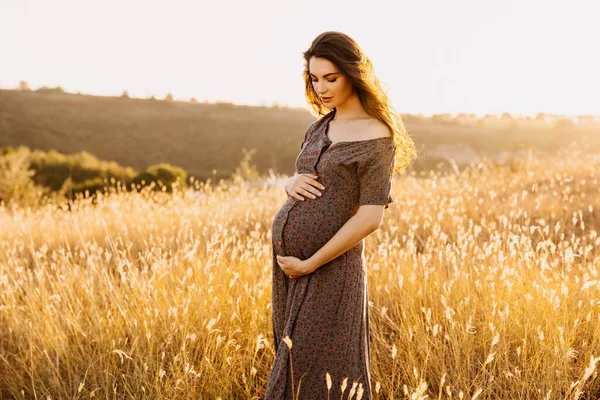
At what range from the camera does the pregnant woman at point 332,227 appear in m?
2.27

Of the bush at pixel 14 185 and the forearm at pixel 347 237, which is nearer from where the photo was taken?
the forearm at pixel 347 237

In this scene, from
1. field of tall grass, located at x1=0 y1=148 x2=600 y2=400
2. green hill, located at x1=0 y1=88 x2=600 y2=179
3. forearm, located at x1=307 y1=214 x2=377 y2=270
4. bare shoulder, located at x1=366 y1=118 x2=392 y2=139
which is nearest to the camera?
forearm, located at x1=307 y1=214 x2=377 y2=270

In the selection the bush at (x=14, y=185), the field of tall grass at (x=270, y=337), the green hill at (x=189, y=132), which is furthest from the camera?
the green hill at (x=189, y=132)

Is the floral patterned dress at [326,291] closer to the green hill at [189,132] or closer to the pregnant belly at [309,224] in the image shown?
the pregnant belly at [309,224]

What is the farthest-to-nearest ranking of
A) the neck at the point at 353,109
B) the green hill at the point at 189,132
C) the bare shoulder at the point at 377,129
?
the green hill at the point at 189,132 < the neck at the point at 353,109 < the bare shoulder at the point at 377,129

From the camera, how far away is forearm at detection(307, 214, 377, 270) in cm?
217

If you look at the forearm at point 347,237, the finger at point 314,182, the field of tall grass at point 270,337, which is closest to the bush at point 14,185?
the field of tall grass at point 270,337

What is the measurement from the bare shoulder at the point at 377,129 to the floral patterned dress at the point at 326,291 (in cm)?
3

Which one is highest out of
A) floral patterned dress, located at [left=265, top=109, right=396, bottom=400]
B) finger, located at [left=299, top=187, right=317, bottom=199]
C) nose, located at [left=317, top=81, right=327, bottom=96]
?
nose, located at [left=317, top=81, right=327, bottom=96]

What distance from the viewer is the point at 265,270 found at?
382 centimetres

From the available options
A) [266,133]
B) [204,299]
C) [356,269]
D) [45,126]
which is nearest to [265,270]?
[204,299]

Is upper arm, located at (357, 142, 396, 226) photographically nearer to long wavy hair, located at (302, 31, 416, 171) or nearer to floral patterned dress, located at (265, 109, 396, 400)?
floral patterned dress, located at (265, 109, 396, 400)

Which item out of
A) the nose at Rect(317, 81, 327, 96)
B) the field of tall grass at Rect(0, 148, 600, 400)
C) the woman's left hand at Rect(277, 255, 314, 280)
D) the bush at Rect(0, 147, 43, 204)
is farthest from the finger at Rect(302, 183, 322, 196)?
the bush at Rect(0, 147, 43, 204)

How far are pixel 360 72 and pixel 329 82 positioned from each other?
5.5 inches
